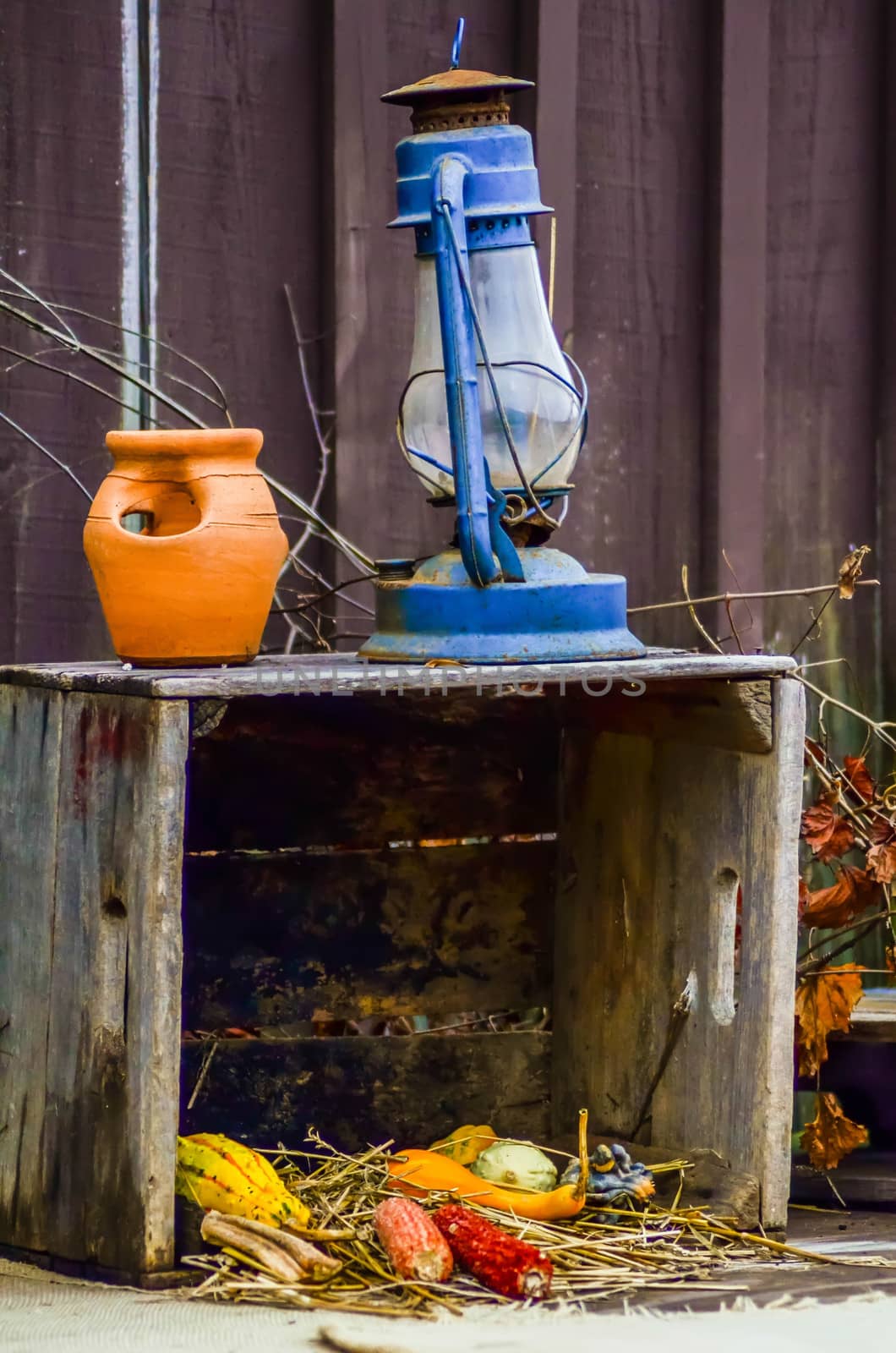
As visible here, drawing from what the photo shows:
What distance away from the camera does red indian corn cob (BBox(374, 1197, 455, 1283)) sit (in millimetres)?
2188

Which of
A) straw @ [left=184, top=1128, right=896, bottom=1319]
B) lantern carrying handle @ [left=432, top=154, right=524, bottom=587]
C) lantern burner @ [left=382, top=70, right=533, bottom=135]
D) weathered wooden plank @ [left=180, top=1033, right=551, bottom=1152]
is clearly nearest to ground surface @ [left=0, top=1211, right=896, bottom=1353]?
straw @ [left=184, top=1128, right=896, bottom=1319]

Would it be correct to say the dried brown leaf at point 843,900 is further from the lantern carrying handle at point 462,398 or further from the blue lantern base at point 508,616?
the lantern carrying handle at point 462,398

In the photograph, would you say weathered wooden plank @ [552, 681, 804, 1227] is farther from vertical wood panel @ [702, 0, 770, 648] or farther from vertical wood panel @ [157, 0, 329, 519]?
vertical wood panel @ [157, 0, 329, 519]

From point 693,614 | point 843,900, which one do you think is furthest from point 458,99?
point 843,900

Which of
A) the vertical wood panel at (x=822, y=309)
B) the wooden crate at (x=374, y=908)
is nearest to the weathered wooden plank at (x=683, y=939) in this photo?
the wooden crate at (x=374, y=908)

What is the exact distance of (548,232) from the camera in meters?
3.06

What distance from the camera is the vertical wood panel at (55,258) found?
8.95ft

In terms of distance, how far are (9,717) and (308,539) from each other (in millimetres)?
772

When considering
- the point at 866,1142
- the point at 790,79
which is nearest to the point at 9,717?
the point at 866,1142

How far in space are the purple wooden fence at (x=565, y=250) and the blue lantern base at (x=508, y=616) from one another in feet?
1.86

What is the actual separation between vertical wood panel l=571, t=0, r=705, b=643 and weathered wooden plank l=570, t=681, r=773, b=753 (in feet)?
1.25

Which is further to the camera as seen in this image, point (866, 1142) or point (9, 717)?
point (866, 1142)

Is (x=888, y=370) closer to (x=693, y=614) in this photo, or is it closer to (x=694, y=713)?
(x=693, y=614)

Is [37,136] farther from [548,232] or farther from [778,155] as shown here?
[778,155]
